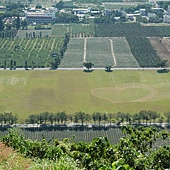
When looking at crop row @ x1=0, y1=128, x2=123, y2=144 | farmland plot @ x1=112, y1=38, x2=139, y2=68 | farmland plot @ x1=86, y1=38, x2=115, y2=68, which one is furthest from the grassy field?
farmland plot @ x1=86, y1=38, x2=115, y2=68

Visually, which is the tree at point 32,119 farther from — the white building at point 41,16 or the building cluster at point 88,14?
the white building at point 41,16

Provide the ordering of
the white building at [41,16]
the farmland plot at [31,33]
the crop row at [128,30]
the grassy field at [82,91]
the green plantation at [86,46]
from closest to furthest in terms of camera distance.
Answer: the grassy field at [82,91]
the green plantation at [86,46]
the crop row at [128,30]
the farmland plot at [31,33]
the white building at [41,16]

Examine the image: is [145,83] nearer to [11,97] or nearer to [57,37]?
[11,97]

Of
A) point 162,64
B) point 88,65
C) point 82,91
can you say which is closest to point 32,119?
point 82,91

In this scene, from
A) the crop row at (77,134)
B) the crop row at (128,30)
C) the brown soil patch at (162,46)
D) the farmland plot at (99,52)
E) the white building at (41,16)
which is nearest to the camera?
the crop row at (77,134)

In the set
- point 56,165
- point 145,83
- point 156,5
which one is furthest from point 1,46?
point 56,165

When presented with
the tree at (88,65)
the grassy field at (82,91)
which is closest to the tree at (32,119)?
the grassy field at (82,91)

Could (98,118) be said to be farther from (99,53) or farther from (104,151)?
(99,53)
